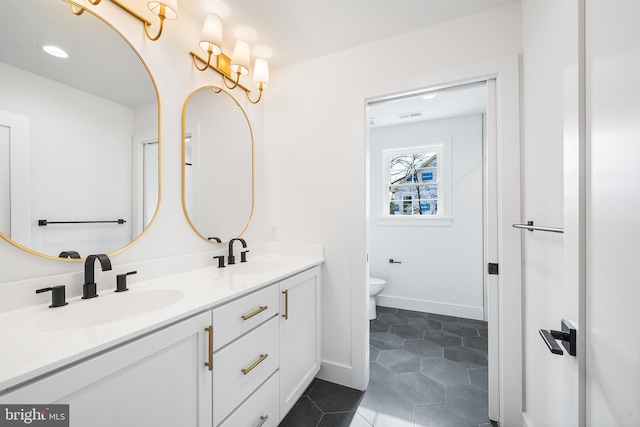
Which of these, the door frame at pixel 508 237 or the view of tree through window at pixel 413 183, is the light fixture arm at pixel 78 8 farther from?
the view of tree through window at pixel 413 183

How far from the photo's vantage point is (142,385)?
76cm

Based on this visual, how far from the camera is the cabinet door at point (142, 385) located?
1.99 ft

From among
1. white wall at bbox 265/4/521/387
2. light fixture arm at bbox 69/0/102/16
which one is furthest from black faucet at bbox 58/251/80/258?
white wall at bbox 265/4/521/387

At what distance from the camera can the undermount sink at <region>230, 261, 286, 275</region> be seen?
1.69 meters

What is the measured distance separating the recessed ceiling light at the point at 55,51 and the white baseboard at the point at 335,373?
89.9 inches

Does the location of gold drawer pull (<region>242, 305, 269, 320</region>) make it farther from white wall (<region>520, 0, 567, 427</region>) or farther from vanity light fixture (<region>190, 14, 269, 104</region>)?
vanity light fixture (<region>190, 14, 269, 104</region>)

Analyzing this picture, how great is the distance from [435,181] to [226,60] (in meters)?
2.76

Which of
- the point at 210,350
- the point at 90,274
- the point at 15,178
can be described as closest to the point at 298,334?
the point at 210,350

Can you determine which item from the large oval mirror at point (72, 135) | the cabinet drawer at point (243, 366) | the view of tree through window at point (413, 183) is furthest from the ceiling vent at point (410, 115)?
the cabinet drawer at point (243, 366)

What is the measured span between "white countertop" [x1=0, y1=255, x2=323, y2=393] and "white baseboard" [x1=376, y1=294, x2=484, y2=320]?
7.41 ft

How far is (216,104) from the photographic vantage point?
1764mm

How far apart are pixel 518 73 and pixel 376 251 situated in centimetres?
250

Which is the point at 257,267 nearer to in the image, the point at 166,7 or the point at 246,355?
the point at 246,355

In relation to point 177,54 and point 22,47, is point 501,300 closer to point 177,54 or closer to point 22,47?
point 177,54
